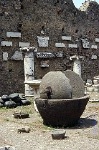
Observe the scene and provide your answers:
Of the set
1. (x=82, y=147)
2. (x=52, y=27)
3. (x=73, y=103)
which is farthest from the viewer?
(x=52, y=27)

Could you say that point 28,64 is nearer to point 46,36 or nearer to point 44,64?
point 44,64

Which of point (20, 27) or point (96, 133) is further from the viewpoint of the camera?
point (20, 27)

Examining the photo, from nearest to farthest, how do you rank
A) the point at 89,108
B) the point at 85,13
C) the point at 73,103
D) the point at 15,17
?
the point at 73,103 < the point at 89,108 < the point at 15,17 < the point at 85,13

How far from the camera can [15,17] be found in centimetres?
1433

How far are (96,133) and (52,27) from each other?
29.8ft

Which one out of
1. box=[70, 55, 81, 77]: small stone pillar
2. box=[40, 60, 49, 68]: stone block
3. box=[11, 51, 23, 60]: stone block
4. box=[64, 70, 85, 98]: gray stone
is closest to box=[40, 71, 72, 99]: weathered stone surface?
box=[64, 70, 85, 98]: gray stone

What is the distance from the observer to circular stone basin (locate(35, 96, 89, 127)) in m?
7.43

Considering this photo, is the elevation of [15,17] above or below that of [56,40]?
above

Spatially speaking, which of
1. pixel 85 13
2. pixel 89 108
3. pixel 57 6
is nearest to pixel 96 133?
pixel 89 108

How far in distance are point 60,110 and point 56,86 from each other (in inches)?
23.1

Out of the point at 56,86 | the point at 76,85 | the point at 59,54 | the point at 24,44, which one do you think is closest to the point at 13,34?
the point at 24,44

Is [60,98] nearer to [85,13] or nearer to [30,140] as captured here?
[30,140]

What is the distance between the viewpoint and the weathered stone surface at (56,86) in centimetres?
764

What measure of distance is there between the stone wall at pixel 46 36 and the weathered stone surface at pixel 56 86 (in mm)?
6178
